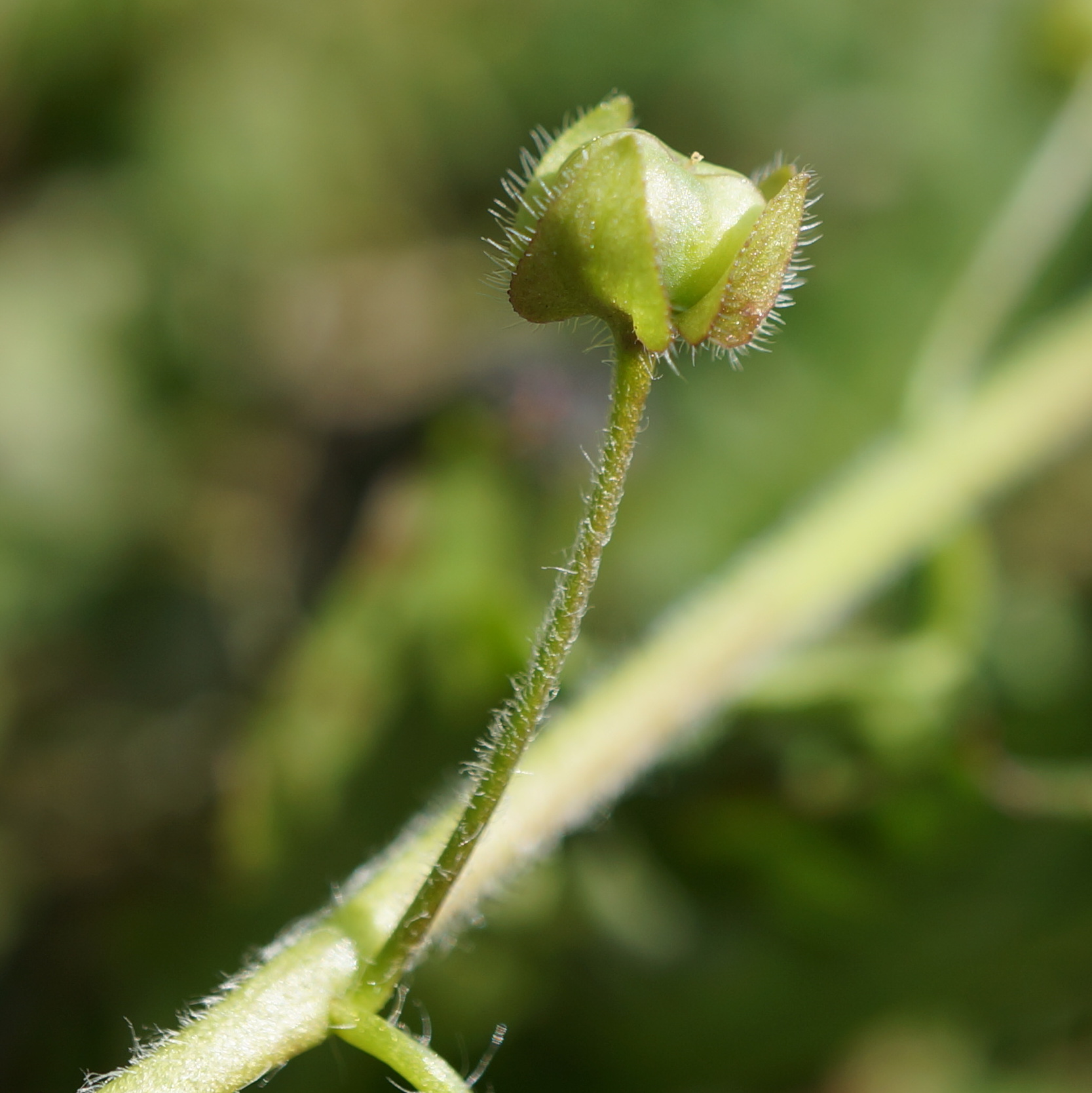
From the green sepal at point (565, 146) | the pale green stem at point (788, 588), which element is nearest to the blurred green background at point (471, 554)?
the pale green stem at point (788, 588)

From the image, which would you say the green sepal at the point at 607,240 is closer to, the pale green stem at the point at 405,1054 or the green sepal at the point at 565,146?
the green sepal at the point at 565,146

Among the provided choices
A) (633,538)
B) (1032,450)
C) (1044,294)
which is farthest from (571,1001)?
(1044,294)

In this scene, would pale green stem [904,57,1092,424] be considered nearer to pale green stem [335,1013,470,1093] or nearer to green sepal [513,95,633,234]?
green sepal [513,95,633,234]

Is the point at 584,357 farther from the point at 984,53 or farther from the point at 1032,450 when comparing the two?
the point at 984,53

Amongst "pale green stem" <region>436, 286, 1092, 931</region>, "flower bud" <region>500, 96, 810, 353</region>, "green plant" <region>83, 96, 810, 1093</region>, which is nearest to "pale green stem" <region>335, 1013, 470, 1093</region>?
"green plant" <region>83, 96, 810, 1093</region>

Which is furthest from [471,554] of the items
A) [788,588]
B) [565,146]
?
[565,146]

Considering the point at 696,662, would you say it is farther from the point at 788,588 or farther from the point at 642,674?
the point at 788,588
